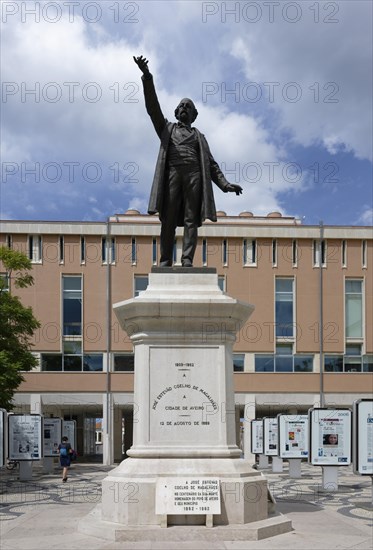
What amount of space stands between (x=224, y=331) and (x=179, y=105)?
3.87 metres

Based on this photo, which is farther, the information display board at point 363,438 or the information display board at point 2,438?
the information display board at point 2,438

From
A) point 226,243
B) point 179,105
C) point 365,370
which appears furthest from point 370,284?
point 179,105

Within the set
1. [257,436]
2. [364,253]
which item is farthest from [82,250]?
[257,436]

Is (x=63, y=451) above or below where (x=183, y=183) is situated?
below

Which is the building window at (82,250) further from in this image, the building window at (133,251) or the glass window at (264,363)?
the glass window at (264,363)

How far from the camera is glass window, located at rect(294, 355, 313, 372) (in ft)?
145

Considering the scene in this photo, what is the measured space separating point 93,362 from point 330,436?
25.6 m

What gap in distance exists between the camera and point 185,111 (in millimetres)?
Result: 11469

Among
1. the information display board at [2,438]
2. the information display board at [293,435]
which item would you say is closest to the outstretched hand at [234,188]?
the information display board at [2,438]

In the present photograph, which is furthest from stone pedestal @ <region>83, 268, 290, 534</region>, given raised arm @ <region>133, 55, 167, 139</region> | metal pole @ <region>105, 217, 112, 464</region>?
metal pole @ <region>105, 217, 112, 464</region>

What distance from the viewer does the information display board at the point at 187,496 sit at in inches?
363

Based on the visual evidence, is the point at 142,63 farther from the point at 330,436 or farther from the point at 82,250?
the point at 82,250

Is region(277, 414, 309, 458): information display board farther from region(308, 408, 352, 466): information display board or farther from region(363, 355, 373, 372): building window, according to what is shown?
region(363, 355, 373, 372): building window

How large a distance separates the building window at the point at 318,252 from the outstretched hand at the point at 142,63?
36.2 m
